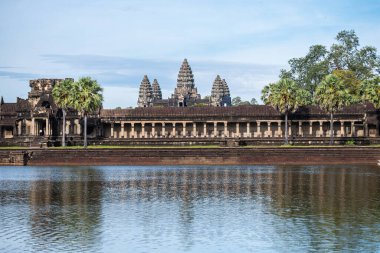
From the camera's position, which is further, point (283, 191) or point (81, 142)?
point (81, 142)

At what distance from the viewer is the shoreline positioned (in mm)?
75750

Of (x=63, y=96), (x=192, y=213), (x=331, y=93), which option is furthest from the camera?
(x=63, y=96)

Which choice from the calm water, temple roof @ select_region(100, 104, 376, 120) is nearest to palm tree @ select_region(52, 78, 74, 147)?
temple roof @ select_region(100, 104, 376, 120)

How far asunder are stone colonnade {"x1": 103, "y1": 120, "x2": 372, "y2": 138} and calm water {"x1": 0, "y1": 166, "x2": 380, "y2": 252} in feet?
153

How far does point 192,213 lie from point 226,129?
7362cm

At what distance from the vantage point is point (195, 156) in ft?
255

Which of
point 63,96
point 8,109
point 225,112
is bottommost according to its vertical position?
point 225,112

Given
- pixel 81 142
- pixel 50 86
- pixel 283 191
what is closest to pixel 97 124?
pixel 50 86

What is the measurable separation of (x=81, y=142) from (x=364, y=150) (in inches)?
1378

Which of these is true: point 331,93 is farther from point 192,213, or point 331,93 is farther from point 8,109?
point 192,213

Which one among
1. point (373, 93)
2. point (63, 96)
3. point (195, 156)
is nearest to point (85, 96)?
point (63, 96)

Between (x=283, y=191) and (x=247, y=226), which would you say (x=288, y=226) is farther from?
(x=283, y=191)

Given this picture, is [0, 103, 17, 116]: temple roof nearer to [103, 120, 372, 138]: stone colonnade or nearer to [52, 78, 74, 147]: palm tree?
[103, 120, 372, 138]: stone colonnade

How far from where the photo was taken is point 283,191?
1844 inches
